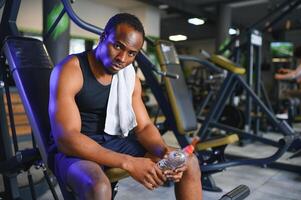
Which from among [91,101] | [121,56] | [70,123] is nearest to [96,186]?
[70,123]

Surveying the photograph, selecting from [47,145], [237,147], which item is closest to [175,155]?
[47,145]

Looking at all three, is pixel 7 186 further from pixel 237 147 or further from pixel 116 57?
pixel 237 147

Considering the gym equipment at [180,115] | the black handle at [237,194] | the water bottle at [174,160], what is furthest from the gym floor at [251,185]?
the water bottle at [174,160]

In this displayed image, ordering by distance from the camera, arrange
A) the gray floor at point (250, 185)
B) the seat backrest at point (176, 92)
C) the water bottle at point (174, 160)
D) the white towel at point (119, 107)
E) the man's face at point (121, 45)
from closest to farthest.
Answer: the water bottle at point (174, 160), the man's face at point (121, 45), the white towel at point (119, 107), the gray floor at point (250, 185), the seat backrest at point (176, 92)

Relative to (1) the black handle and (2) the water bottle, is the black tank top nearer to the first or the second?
(2) the water bottle

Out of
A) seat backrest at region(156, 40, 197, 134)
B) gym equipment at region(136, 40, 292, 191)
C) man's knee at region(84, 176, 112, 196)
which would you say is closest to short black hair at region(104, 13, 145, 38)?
man's knee at region(84, 176, 112, 196)

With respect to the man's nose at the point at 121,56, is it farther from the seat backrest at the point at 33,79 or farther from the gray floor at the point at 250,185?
the gray floor at the point at 250,185

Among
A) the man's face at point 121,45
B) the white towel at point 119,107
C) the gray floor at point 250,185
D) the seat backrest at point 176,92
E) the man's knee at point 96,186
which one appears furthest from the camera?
the seat backrest at point 176,92

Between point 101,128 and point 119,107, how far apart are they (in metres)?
0.15

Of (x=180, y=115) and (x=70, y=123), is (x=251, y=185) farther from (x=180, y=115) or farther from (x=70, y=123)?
(x=70, y=123)

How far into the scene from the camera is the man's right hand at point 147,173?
127 cm

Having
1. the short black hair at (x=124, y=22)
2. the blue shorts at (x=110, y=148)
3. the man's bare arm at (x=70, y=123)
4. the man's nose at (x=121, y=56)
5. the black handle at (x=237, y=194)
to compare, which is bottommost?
the black handle at (x=237, y=194)

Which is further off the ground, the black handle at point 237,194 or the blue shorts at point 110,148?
the blue shorts at point 110,148

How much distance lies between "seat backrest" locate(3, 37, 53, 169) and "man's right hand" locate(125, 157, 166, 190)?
486mm
